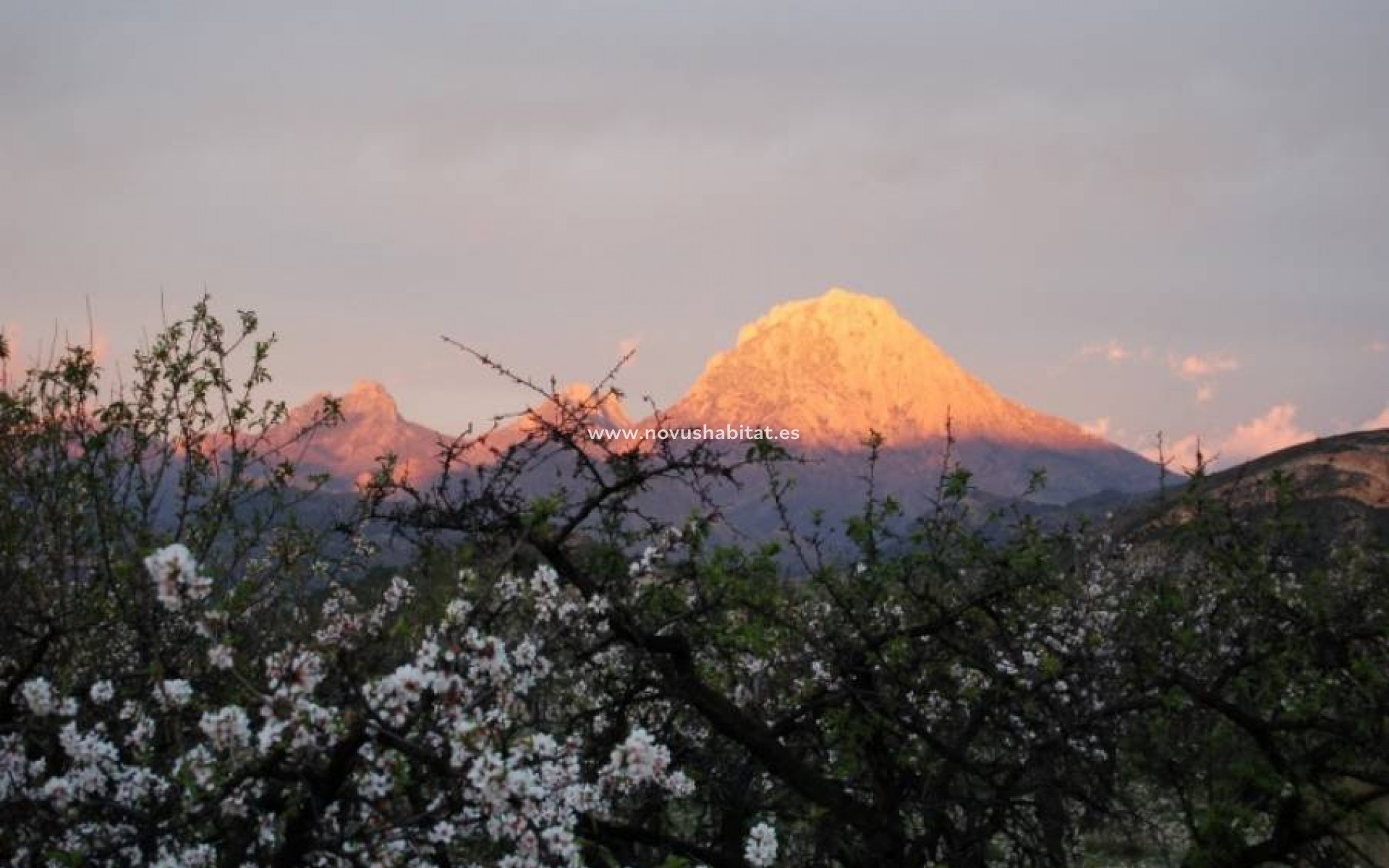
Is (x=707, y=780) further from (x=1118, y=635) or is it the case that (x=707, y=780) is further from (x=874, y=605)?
(x=1118, y=635)

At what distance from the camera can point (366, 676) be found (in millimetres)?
5270

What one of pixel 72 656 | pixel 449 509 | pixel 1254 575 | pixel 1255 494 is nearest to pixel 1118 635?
pixel 1255 494

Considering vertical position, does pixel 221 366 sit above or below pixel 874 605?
above

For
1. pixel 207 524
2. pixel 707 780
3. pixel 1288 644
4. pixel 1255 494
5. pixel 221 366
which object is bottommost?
pixel 707 780

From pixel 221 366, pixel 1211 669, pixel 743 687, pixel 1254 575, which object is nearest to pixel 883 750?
pixel 743 687

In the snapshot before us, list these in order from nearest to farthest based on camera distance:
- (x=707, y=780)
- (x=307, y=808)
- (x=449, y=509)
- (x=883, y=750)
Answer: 1. (x=307, y=808)
2. (x=449, y=509)
3. (x=707, y=780)
4. (x=883, y=750)

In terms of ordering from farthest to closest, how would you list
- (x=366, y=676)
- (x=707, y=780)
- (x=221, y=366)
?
(x=221, y=366), (x=707, y=780), (x=366, y=676)

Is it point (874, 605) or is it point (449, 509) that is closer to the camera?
point (449, 509)

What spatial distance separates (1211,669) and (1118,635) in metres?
1.02

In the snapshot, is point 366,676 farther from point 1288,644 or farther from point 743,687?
point 1288,644

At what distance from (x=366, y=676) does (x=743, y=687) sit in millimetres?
5776

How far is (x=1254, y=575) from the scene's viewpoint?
30.6ft

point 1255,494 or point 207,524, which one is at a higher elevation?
point 207,524

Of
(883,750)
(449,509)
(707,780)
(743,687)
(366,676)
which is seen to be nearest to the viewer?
(366,676)
